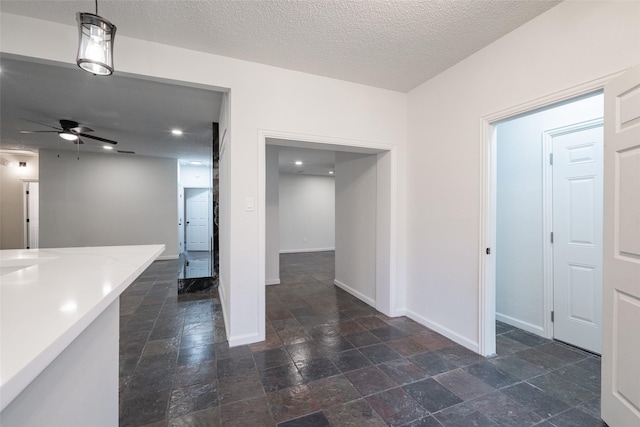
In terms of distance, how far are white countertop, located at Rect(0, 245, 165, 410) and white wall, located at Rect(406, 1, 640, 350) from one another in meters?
2.60

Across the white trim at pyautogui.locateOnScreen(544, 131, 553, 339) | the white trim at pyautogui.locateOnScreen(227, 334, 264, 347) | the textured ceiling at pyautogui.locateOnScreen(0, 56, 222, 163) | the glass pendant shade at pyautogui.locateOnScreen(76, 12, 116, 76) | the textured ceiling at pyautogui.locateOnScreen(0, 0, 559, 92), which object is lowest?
the white trim at pyautogui.locateOnScreen(227, 334, 264, 347)

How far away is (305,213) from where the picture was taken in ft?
29.0

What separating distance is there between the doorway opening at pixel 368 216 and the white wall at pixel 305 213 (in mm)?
4144

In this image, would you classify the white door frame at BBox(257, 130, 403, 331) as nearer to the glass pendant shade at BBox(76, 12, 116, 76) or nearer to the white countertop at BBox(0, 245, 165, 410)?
the glass pendant shade at BBox(76, 12, 116, 76)

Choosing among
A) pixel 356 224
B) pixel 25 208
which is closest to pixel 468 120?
pixel 356 224

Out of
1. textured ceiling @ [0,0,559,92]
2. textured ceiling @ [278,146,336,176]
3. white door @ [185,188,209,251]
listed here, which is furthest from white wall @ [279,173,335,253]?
textured ceiling @ [0,0,559,92]

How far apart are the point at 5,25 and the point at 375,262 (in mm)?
4031

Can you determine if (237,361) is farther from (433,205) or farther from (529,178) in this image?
(529,178)

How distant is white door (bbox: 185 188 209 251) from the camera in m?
9.09

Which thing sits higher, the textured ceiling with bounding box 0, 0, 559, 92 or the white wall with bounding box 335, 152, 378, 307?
the textured ceiling with bounding box 0, 0, 559, 92

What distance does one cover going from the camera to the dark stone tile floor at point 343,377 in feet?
5.65

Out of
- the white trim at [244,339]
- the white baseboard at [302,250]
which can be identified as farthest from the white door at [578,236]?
the white baseboard at [302,250]

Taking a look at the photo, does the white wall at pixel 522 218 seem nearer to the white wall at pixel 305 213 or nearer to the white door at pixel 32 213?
the white wall at pixel 305 213

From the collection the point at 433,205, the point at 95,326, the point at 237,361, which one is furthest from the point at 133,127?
the point at 433,205
